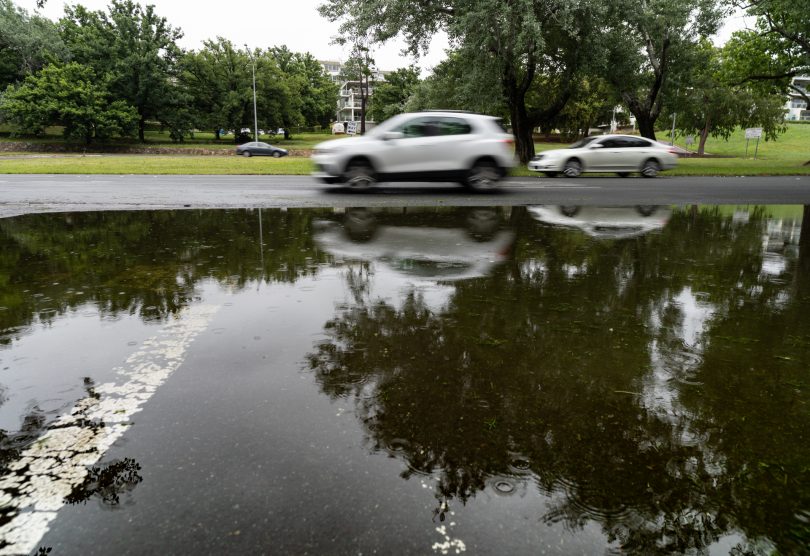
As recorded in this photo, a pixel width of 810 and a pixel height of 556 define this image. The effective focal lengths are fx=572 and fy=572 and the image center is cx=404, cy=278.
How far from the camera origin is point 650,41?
27.2 meters

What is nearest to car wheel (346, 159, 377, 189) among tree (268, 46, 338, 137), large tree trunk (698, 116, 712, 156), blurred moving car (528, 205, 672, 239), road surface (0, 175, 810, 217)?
road surface (0, 175, 810, 217)

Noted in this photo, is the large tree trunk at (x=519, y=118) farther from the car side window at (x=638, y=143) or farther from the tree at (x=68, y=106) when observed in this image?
the tree at (x=68, y=106)

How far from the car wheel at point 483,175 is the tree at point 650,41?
12589 mm

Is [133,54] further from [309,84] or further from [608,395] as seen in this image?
[608,395]

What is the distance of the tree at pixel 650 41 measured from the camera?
76.2ft

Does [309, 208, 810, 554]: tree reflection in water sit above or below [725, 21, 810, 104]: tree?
below

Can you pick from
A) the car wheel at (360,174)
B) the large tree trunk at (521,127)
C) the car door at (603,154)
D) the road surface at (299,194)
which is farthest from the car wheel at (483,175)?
the large tree trunk at (521,127)

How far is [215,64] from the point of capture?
6475cm

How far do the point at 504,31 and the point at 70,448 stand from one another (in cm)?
2159

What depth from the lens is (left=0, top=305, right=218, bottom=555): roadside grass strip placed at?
2049 millimetres

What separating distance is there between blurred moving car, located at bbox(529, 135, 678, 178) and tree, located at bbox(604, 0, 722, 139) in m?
4.34

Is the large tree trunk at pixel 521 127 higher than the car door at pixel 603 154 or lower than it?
higher

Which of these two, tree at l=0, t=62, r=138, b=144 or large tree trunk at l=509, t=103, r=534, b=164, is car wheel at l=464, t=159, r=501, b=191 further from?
tree at l=0, t=62, r=138, b=144

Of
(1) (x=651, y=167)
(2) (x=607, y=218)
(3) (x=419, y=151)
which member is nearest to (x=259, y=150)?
(1) (x=651, y=167)
